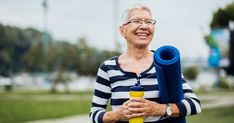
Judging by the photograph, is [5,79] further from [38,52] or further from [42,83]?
[42,83]

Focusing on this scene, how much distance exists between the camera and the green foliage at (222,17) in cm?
4061

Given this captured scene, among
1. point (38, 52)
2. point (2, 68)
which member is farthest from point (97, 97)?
point (38, 52)

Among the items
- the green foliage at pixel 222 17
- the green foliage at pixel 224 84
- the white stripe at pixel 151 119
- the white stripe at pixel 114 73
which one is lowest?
the green foliage at pixel 224 84

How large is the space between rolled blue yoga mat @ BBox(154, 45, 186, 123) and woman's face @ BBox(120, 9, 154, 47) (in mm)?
A: 238

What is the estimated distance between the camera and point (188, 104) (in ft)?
7.66

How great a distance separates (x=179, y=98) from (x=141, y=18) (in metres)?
0.41

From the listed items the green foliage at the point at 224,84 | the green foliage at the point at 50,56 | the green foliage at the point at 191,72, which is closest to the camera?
the green foliage at the point at 50,56

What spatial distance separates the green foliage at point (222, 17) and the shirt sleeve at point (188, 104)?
38.5 metres

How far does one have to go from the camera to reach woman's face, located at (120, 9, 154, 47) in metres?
2.41

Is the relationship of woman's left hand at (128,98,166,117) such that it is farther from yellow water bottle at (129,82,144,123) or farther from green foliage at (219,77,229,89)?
green foliage at (219,77,229,89)

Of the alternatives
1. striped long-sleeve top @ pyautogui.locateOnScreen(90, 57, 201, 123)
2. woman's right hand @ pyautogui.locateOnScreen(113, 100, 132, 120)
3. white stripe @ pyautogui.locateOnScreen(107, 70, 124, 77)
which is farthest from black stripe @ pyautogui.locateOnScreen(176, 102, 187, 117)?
white stripe @ pyautogui.locateOnScreen(107, 70, 124, 77)

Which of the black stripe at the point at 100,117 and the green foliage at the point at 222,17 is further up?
the black stripe at the point at 100,117

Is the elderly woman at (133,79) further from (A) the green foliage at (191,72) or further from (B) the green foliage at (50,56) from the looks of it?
(A) the green foliage at (191,72)

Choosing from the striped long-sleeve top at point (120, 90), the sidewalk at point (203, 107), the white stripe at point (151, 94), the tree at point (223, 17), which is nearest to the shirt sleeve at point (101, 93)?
the striped long-sleeve top at point (120, 90)
